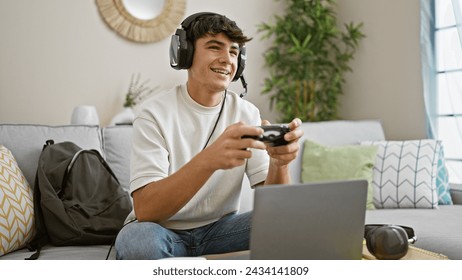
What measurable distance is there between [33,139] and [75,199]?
12.0 inches

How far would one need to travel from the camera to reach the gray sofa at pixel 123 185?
159cm

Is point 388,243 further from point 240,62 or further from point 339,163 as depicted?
point 339,163

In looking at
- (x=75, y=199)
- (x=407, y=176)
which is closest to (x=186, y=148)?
(x=75, y=199)

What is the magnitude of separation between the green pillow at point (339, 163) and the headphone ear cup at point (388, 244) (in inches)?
45.8

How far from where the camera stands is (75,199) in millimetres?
1707

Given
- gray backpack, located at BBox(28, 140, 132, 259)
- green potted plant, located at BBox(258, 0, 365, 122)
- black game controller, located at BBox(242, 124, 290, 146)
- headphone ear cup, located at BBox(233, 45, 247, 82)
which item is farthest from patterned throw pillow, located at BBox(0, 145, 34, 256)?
green potted plant, located at BBox(258, 0, 365, 122)

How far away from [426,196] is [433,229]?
0.43m

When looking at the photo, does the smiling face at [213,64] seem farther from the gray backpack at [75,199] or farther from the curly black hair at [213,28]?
the gray backpack at [75,199]

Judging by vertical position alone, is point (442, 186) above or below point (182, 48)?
below

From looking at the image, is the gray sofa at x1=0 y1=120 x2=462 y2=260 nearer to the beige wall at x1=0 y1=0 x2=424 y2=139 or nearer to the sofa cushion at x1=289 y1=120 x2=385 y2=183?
the sofa cushion at x1=289 y1=120 x2=385 y2=183

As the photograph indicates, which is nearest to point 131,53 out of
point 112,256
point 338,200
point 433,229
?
point 112,256

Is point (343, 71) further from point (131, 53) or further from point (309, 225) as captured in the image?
point (309, 225)

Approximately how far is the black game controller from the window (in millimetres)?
1673

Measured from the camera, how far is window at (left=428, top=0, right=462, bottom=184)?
8.17 feet
